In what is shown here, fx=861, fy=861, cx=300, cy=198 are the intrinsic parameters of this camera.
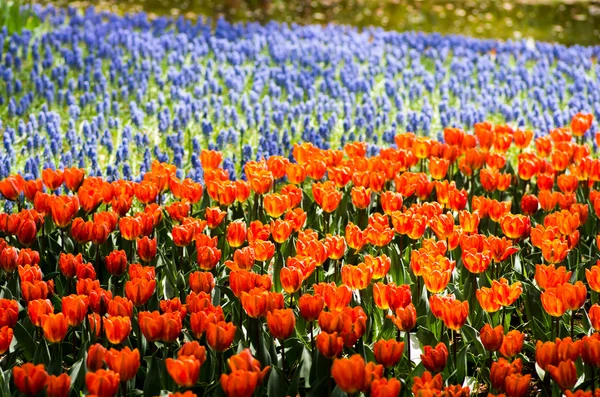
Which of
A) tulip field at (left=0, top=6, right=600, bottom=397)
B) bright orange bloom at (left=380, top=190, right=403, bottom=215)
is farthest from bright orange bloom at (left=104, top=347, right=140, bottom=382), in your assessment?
bright orange bloom at (left=380, top=190, right=403, bottom=215)

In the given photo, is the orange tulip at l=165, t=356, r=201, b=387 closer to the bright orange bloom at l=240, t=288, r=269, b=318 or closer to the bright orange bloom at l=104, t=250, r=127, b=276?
the bright orange bloom at l=240, t=288, r=269, b=318

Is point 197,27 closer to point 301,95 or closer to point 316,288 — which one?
point 301,95

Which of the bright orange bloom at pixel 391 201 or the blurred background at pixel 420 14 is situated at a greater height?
the blurred background at pixel 420 14

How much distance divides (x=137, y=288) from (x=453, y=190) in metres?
1.72

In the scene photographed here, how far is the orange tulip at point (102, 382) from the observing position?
96.4 inches

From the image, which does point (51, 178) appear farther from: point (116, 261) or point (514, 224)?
point (514, 224)

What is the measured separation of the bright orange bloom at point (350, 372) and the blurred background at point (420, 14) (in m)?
11.1

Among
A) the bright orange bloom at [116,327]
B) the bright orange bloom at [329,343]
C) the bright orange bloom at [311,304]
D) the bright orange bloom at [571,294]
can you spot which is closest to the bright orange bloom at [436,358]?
the bright orange bloom at [329,343]

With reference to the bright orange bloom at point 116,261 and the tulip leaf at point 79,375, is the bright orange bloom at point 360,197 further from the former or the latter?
the tulip leaf at point 79,375

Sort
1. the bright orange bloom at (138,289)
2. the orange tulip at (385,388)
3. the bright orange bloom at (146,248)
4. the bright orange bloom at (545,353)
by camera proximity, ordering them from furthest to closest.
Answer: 1. the bright orange bloom at (146,248)
2. the bright orange bloom at (138,289)
3. the bright orange bloom at (545,353)
4. the orange tulip at (385,388)

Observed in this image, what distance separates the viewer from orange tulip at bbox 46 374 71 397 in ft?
8.25

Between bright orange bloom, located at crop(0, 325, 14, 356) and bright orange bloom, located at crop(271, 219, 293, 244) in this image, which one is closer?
bright orange bloom, located at crop(0, 325, 14, 356)

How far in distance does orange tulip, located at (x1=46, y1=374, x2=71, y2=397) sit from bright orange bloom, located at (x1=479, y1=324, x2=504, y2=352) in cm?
133

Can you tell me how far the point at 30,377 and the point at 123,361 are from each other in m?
0.27
